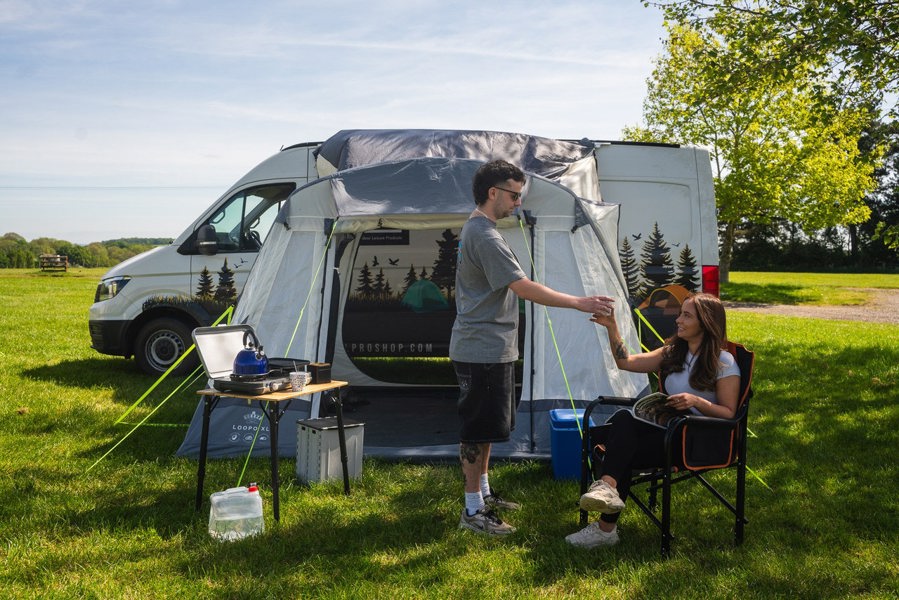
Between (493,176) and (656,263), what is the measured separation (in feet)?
11.8

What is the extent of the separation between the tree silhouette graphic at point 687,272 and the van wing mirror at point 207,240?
174 inches

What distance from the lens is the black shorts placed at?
3.90m

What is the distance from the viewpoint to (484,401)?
3.92m

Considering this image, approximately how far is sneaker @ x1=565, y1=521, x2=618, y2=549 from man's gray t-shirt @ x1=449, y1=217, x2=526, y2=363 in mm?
892

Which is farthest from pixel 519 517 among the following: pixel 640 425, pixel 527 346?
pixel 527 346

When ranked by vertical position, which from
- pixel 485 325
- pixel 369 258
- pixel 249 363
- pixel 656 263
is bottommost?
pixel 249 363

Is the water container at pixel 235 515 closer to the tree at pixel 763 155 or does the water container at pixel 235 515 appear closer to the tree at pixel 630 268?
the tree at pixel 630 268

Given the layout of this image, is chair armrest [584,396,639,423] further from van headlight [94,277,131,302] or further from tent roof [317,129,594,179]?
van headlight [94,277,131,302]

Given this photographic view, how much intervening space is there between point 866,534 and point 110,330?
7.07 meters

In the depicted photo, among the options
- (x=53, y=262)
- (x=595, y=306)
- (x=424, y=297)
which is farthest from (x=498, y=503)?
(x=53, y=262)

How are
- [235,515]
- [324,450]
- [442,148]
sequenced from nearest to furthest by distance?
[235,515], [324,450], [442,148]

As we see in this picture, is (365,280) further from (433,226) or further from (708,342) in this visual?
(708,342)

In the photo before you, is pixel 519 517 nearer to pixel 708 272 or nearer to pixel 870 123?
pixel 708 272

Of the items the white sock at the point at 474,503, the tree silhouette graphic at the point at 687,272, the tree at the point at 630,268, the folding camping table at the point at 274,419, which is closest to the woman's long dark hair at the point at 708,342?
the white sock at the point at 474,503
